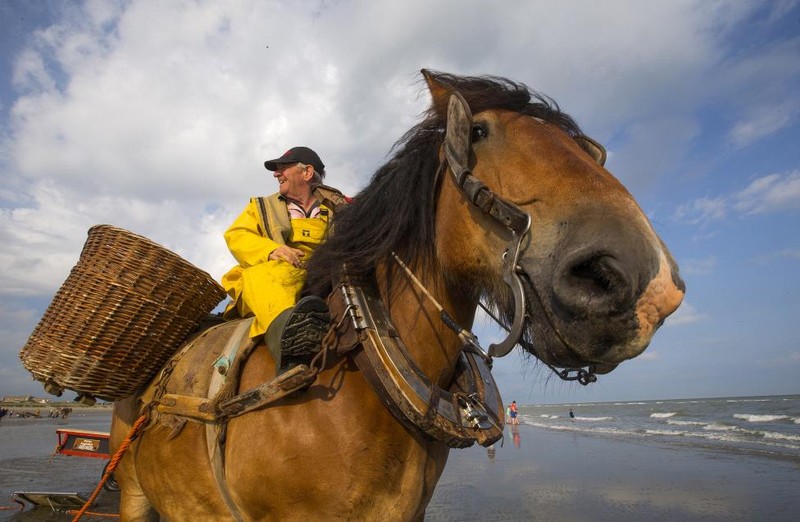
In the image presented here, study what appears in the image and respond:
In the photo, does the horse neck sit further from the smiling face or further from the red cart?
the red cart

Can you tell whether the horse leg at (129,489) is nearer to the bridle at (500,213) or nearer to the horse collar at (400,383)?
the horse collar at (400,383)

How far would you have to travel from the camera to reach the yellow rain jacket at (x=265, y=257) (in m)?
2.13

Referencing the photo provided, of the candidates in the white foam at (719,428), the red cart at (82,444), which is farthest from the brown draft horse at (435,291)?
the white foam at (719,428)

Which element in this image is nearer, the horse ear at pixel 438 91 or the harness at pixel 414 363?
the harness at pixel 414 363

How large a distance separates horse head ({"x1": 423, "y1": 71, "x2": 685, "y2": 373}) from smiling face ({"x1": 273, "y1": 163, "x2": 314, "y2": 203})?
1240 millimetres

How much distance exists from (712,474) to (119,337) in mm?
14305

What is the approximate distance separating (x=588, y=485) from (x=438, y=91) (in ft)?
38.4

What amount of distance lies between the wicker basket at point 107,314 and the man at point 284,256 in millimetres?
391

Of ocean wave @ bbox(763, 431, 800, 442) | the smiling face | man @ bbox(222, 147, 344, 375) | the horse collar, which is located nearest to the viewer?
the horse collar

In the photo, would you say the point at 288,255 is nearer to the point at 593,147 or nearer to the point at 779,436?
the point at 593,147

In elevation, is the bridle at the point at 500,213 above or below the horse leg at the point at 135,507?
above

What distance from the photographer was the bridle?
1.45 metres

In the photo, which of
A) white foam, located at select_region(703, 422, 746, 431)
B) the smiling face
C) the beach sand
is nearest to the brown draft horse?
the smiling face

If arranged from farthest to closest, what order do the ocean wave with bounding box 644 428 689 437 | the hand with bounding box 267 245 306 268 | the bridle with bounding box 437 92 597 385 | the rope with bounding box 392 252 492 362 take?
the ocean wave with bounding box 644 428 689 437
the hand with bounding box 267 245 306 268
the rope with bounding box 392 252 492 362
the bridle with bounding box 437 92 597 385
